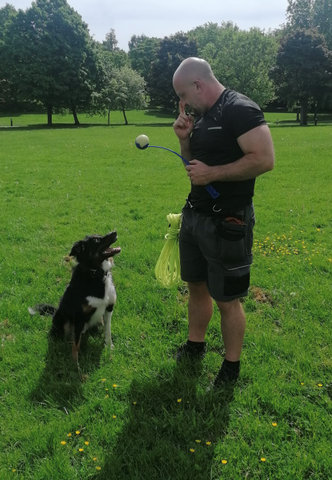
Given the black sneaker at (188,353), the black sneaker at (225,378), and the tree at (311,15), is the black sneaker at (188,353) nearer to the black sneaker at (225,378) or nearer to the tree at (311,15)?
the black sneaker at (225,378)

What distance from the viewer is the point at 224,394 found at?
2980mm

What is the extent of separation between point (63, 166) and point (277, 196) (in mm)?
7779

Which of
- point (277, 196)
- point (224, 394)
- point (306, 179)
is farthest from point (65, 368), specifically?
point (306, 179)

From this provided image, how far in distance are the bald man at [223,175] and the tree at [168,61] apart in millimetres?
54021

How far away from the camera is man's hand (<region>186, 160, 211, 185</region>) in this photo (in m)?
2.63

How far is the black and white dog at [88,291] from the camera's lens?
346 centimetres

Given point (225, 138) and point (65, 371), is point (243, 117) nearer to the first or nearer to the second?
point (225, 138)

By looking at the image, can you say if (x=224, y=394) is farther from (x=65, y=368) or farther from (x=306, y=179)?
(x=306, y=179)

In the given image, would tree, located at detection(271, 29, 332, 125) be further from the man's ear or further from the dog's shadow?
the dog's shadow

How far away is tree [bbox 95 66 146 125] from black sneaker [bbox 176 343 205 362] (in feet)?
141

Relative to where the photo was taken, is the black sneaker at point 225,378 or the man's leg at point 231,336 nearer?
the man's leg at point 231,336

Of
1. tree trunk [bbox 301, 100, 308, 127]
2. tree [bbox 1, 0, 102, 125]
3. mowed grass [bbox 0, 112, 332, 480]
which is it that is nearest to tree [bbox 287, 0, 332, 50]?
tree trunk [bbox 301, 100, 308, 127]

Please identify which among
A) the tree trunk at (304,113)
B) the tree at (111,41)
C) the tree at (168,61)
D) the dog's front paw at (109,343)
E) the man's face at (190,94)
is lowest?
the dog's front paw at (109,343)

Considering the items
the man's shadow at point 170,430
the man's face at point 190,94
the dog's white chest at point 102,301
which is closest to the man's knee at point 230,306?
the man's shadow at point 170,430
